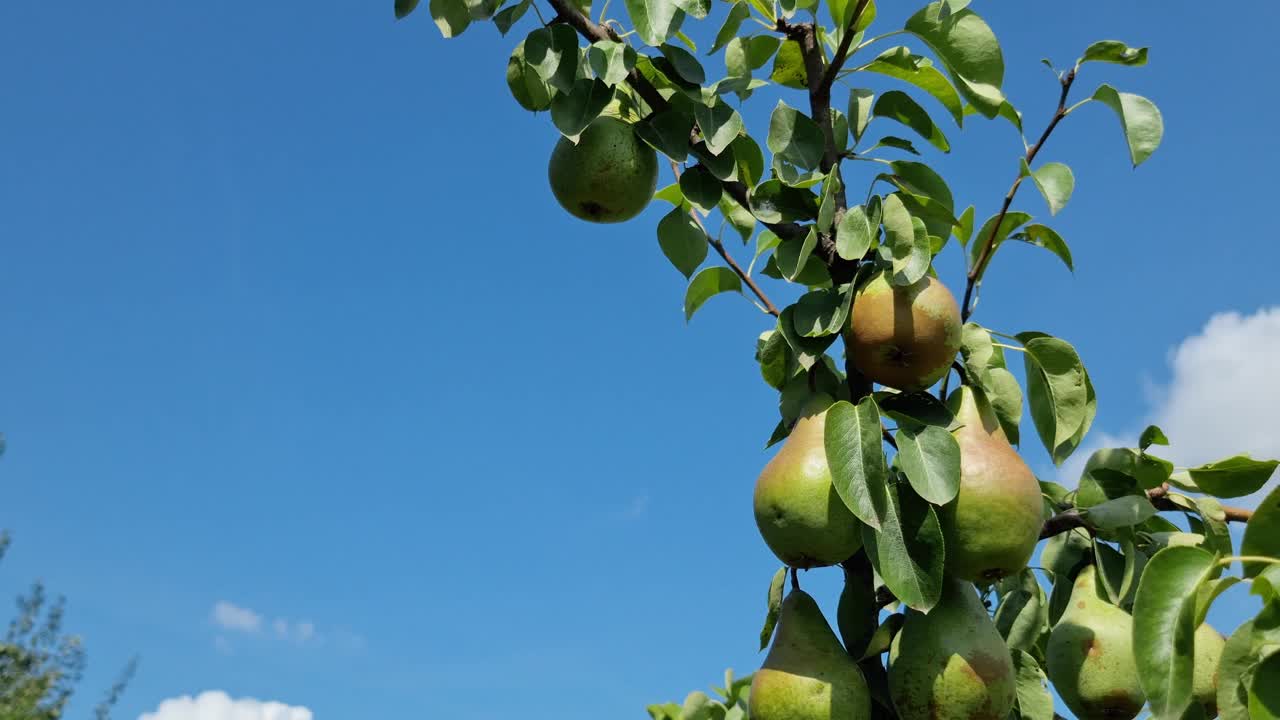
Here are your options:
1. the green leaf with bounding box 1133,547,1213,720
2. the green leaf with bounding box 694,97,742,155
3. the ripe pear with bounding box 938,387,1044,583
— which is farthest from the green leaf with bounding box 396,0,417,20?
the green leaf with bounding box 1133,547,1213,720

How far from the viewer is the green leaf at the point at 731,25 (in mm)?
2230

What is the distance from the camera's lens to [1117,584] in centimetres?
229

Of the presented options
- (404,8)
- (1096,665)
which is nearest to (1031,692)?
(1096,665)

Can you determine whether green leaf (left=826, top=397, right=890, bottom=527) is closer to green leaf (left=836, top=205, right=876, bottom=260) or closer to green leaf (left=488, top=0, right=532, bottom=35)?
green leaf (left=836, top=205, right=876, bottom=260)

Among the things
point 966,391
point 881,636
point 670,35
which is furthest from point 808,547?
point 670,35

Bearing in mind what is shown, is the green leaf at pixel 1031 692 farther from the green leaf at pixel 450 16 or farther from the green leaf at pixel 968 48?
the green leaf at pixel 450 16

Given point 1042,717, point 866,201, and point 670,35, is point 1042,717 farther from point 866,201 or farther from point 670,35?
point 670,35

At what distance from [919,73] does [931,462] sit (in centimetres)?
84

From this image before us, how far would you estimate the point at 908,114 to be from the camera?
2.28m

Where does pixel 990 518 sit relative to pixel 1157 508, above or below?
below

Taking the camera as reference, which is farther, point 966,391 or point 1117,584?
point 1117,584

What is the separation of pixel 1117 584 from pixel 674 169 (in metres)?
1.27

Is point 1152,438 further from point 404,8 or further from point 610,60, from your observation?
point 404,8

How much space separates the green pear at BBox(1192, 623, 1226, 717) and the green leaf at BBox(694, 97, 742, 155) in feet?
4.07
